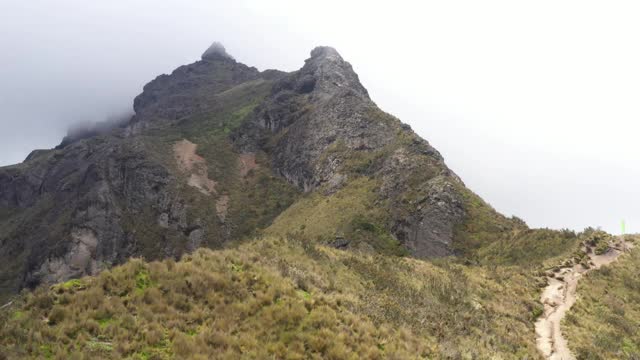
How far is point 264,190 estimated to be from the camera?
118 m

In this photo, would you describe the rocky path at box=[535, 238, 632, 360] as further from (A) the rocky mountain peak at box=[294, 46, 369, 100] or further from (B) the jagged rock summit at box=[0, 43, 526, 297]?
(A) the rocky mountain peak at box=[294, 46, 369, 100]

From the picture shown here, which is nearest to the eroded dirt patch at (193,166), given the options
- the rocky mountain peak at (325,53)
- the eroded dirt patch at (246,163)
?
the eroded dirt patch at (246,163)

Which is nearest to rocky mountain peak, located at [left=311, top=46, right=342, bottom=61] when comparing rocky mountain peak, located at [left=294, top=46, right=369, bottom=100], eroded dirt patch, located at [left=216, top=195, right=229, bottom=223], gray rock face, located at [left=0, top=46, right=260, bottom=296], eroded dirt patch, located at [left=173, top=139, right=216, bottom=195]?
rocky mountain peak, located at [left=294, top=46, right=369, bottom=100]

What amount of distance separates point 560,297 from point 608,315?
315 cm

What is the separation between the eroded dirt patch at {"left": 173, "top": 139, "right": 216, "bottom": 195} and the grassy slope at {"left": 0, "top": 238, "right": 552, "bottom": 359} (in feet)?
322

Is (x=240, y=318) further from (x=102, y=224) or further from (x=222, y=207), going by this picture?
(x=102, y=224)

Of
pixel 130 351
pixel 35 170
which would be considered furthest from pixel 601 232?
pixel 35 170

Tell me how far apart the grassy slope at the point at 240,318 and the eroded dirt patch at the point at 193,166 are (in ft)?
322

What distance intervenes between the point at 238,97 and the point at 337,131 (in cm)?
7416

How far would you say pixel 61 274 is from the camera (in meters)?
103

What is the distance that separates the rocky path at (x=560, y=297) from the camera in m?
23.9

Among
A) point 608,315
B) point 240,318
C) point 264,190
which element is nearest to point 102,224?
point 264,190

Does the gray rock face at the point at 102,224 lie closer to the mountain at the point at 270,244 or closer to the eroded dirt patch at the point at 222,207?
the mountain at the point at 270,244

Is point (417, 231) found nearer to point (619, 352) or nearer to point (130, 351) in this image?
point (619, 352)
